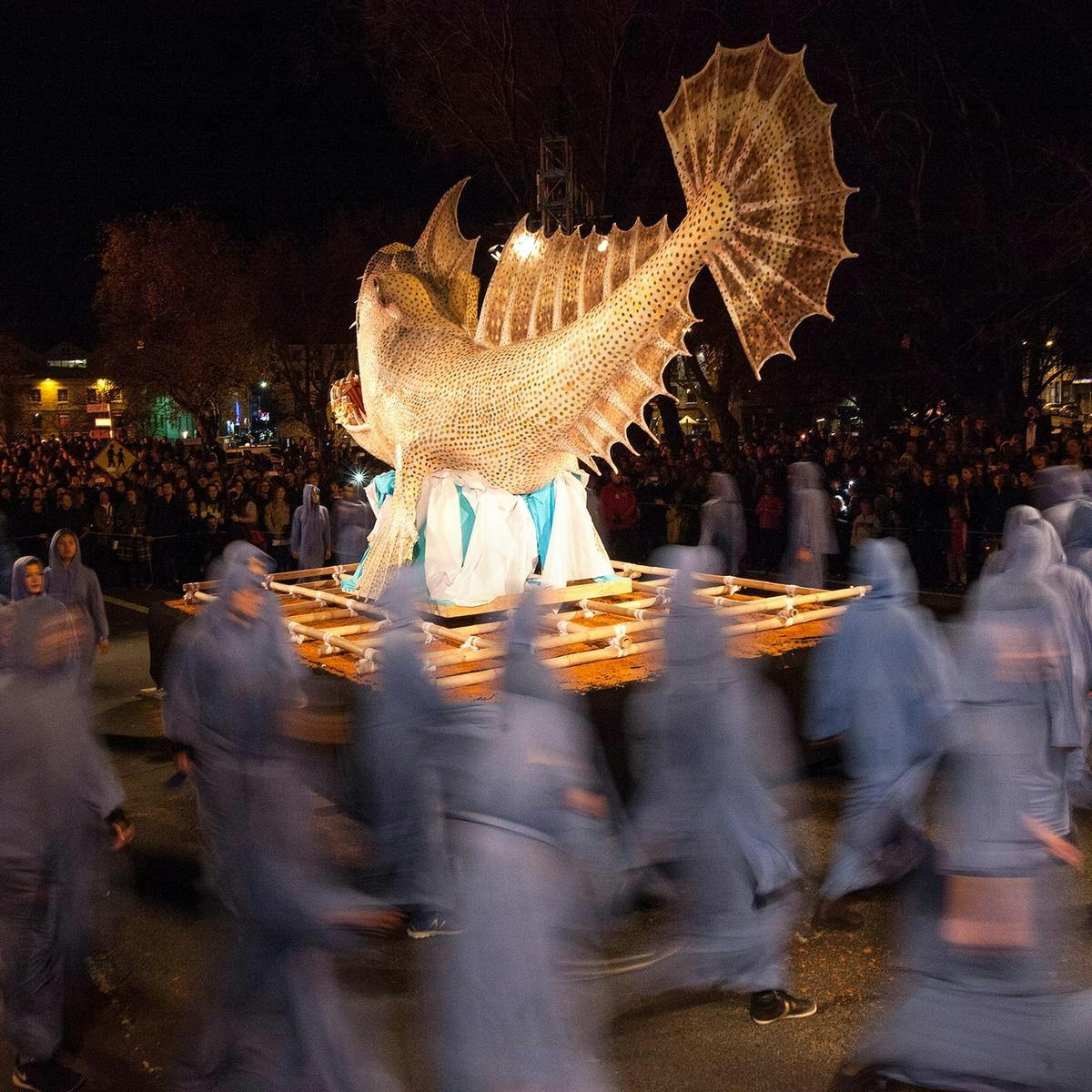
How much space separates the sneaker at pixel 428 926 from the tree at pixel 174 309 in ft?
82.0

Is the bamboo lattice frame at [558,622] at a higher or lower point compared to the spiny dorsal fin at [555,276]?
lower

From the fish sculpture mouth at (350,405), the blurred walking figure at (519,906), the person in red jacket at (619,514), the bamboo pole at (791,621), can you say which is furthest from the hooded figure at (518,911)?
the person in red jacket at (619,514)

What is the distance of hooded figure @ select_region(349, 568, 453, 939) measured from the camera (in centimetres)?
381

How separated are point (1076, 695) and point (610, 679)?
93.5 inches

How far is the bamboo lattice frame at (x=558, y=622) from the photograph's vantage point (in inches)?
259

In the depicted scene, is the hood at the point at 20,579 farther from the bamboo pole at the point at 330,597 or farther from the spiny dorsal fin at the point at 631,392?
the spiny dorsal fin at the point at 631,392

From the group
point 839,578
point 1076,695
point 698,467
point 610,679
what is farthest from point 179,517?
point 1076,695

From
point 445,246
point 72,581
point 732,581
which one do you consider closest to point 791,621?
point 732,581

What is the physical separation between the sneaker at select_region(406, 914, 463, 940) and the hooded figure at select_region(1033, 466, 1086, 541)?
4205 mm

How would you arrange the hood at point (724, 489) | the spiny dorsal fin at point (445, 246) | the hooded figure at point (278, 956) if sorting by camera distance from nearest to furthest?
1. the hooded figure at point (278, 956)
2. the spiny dorsal fin at point (445, 246)
3. the hood at point (724, 489)

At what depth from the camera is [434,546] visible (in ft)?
26.7

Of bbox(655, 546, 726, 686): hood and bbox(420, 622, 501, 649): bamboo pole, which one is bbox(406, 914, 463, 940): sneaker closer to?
bbox(655, 546, 726, 686): hood

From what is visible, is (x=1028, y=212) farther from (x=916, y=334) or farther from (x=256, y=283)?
(x=256, y=283)

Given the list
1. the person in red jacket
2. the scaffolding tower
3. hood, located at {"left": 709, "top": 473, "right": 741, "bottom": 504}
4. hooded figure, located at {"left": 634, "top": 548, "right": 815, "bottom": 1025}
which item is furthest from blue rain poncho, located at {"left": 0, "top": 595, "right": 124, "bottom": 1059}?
the person in red jacket
